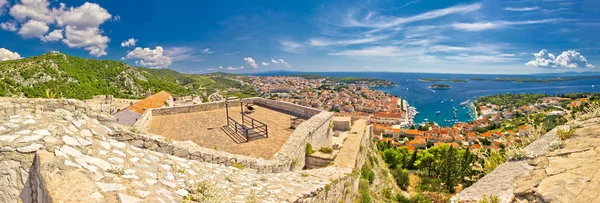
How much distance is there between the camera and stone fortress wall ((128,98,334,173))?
462 centimetres

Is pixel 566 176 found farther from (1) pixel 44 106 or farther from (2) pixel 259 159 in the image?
(1) pixel 44 106

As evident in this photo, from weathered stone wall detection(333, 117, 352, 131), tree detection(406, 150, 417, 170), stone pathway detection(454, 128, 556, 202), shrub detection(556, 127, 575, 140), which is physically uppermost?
shrub detection(556, 127, 575, 140)

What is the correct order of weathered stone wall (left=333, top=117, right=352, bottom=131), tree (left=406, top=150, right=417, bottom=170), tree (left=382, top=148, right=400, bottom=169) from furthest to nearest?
tree (left=406, top=150, right=417, bottom=170)
tree (left=382, top=148, right=400, bottom=169)
weathered stone wall (left=333, top=117, right=352, bottom=131)

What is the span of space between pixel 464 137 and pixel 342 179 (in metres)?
71.2

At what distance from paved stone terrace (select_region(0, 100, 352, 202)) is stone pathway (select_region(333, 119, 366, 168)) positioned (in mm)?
5835

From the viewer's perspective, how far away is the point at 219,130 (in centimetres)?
1105

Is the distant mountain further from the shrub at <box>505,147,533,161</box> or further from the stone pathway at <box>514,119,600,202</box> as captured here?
the stone pathway at <box>514,119,600,202</box>

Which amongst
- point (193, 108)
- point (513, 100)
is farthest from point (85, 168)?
point (513, 100)

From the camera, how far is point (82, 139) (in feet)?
10.1

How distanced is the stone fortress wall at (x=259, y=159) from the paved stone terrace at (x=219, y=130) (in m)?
0.53

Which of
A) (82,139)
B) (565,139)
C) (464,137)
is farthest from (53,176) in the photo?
(464,137)

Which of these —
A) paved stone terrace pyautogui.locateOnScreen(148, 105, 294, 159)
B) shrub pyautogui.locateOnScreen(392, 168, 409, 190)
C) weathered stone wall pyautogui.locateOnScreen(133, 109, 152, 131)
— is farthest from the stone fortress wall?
shrub pyautogui.locateOnScreen(392, 168, 409, 190)

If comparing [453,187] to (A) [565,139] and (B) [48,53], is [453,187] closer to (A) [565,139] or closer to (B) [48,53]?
(A) [565,139]

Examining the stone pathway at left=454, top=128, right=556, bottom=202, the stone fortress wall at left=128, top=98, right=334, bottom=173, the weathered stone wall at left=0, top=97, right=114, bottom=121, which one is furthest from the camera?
the stone fortress wall at left=128, top=98, right=334, bottom=173
